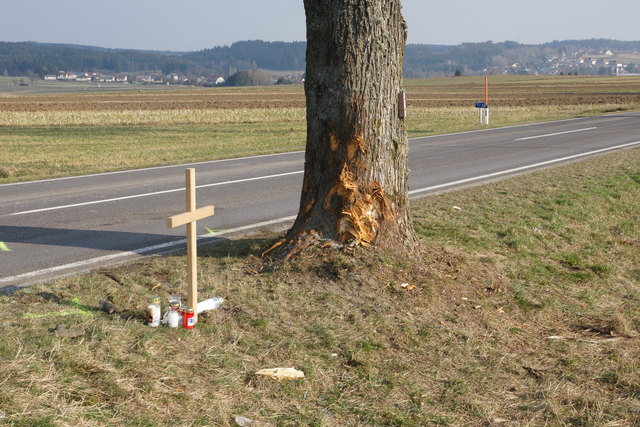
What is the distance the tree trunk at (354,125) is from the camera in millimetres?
6051

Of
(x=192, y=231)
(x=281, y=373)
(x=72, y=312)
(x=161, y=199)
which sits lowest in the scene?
(x=281, y=373)

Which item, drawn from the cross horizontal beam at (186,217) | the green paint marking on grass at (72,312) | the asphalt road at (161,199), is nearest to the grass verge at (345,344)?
the green paint marking on grass at (72,312)

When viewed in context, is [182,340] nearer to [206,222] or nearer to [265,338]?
[265,338]

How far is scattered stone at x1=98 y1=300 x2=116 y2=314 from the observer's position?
Result: 514 centimetres

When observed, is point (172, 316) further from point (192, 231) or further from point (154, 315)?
point (192, 231)

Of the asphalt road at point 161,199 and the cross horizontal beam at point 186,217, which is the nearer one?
the cross horizontal beam at point 186,217

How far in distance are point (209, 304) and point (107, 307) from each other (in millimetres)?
704

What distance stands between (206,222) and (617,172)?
25.2ft

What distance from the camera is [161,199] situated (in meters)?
10.2

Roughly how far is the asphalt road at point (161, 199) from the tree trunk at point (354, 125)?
6.26 ft

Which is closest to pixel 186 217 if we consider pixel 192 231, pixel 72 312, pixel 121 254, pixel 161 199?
pixel 192 231

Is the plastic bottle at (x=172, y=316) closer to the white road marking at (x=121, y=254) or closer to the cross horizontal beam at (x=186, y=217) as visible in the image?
the cross horizontal beam at (x=186, y=217)

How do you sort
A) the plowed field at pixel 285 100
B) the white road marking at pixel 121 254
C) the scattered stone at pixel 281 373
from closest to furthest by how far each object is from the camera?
the scattered stone at pixel 281 373 < the white road marking at pixel 121 254 < the plowed field at pixel 285 100

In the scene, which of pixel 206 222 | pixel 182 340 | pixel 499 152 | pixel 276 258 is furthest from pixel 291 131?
pixel 182 340
